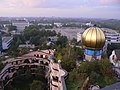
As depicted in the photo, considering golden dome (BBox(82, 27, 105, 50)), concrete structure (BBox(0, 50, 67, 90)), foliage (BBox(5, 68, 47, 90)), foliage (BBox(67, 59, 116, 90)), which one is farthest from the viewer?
concrete structure (BBox(0, 50, 67, 90))

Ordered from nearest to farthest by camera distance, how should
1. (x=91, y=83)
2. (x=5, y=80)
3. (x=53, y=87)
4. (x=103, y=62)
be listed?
(x=91, y=83) → (x=103, y=62) → (x=53, y=87) → (x=5, y=80)

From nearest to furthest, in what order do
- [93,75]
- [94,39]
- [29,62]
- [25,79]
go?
[93,75] < [94,39] < [25,79] < [29,62]

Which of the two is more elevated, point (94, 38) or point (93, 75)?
point (94, 38)

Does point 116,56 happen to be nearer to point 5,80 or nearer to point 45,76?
point 45,76

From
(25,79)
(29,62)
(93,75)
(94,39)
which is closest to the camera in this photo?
(93,75)

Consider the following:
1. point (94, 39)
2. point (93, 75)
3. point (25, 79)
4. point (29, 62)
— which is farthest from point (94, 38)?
point (29, 62)

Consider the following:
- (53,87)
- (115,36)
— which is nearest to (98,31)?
(53,87)

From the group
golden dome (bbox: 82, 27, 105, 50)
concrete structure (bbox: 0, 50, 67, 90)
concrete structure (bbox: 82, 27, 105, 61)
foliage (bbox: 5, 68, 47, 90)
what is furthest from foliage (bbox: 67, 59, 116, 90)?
concrete structure (bbox: 0, 50, 67, 90)

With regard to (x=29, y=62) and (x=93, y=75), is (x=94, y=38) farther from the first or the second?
(x=29, y=62)

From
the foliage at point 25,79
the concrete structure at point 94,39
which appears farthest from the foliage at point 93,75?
the foliage at point 25,79

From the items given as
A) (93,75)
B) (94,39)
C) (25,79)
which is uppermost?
(94,39)

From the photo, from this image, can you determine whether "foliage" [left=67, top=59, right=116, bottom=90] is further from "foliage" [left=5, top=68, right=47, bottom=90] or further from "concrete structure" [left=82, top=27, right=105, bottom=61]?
"foliage" [left=5, top=68, right=47, bottom=90]
